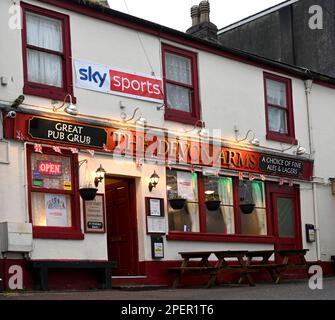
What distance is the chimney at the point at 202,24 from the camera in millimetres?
22047

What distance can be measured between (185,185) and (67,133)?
3550 mm

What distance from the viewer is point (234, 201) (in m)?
17.9

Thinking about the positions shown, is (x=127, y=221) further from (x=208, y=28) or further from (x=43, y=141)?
(x=208, y=28)

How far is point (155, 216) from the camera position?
15.9 meters

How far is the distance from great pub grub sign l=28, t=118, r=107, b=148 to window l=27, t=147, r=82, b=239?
11.3 inches

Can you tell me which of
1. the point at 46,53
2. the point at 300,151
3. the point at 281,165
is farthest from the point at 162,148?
the point at 300,151

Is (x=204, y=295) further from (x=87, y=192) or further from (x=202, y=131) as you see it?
(x=202, y=131)

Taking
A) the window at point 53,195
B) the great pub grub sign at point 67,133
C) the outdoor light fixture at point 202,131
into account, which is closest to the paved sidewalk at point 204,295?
the window at point 53,195

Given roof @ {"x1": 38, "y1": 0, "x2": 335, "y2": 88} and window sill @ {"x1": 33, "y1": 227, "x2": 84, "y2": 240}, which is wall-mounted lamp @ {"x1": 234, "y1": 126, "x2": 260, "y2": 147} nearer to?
roof @ {"x1": 38, "y1": 0, "x2": 335, "y2": 88}

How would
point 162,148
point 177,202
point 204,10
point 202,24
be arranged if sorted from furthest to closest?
point 204,10 < point 202,24 < point 162,148 < point 177,202

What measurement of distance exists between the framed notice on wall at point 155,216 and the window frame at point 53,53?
113 inches

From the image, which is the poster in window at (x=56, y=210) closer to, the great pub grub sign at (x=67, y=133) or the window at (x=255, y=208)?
the great pub grub sign at (x=67, y=133)

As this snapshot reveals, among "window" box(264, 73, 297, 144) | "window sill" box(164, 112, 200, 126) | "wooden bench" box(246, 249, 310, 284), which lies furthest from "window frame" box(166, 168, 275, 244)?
"window" box(264, 73, 297, 144)

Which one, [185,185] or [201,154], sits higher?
[201,154]
